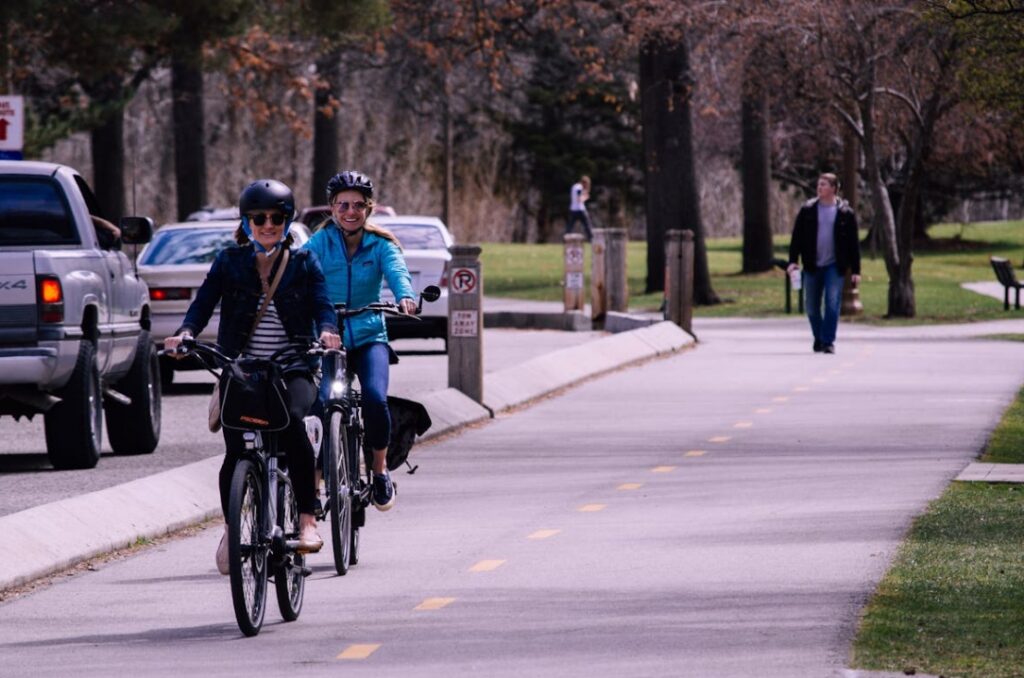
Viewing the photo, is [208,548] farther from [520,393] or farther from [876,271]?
[876,271]

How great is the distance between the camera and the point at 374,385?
1061 cm

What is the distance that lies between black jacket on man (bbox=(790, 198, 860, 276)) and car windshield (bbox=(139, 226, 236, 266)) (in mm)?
6892

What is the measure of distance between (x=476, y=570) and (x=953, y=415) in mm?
8528

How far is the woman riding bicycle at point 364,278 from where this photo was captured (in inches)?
416

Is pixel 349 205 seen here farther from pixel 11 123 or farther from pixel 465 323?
pixel 11 123

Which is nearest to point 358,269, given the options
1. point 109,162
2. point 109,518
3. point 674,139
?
point 109,518

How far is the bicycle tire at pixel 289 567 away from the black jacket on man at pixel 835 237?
16.9 m

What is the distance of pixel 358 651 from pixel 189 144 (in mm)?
37637

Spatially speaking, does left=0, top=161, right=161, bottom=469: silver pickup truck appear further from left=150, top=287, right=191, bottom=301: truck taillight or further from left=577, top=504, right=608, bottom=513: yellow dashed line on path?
left=150, top=287, right=191, bottom=301: truck taillight

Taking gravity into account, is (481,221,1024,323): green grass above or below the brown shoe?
below

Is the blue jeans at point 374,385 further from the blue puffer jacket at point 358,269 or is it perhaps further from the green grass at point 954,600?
the green grass at point 954,600

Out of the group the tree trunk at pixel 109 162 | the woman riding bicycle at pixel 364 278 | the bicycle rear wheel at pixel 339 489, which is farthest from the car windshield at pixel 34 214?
the tree trunk at pixel 109 162

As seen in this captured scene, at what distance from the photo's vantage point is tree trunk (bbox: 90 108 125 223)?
4044 centimetres

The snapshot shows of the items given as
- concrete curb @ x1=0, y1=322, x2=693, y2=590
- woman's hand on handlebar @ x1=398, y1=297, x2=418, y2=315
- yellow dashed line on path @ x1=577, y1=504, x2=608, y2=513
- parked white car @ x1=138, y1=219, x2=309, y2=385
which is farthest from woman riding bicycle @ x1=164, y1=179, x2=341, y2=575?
parked white car @ x1=138, y1=219, x2=309, y2=385
